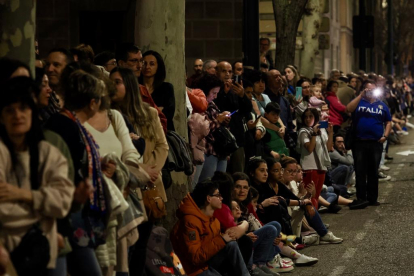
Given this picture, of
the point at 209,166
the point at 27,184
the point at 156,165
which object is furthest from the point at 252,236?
the point at 27,184

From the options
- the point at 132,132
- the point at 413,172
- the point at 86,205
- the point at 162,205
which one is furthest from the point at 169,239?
the point at 413,172

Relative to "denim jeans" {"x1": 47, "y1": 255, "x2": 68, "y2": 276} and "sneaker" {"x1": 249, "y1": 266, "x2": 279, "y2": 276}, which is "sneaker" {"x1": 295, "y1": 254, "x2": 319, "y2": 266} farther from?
"denim jeans" {"x1": 47, "y1": 255, "x2": 68, "y2": 276}

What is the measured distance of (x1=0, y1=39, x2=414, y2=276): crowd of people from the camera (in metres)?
6.26

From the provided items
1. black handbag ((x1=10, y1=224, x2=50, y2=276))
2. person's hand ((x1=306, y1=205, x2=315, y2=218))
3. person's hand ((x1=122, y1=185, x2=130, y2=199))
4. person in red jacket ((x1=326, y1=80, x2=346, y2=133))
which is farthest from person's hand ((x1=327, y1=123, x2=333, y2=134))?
black handbag ((x1=10, y1=224, x2=50, y2=276))

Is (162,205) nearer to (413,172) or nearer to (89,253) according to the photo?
(89,253)

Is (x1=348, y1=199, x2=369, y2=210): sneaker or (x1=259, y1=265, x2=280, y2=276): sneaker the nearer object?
(x1=259, y1=265, x2=280, y2=276): sneaker

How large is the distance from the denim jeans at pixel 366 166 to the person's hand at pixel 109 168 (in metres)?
10.3

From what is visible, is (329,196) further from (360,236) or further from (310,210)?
(310,210)

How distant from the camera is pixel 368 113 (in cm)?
1745

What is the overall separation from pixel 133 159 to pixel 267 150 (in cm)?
702

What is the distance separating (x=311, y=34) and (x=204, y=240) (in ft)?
63.2

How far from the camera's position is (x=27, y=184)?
20.6ft

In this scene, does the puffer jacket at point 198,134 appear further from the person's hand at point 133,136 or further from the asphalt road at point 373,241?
the person's hand at point 133,136

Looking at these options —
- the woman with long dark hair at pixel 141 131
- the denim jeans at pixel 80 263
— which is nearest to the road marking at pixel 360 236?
the woman with long dark hair at pixel 141 131
